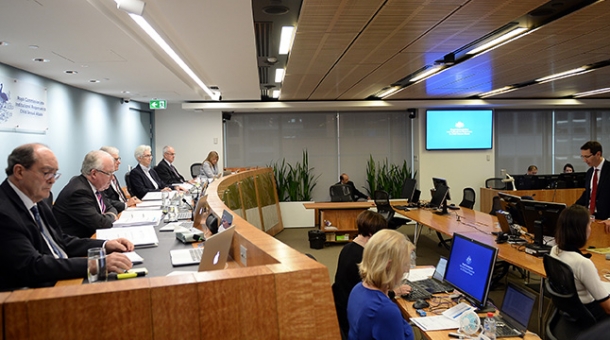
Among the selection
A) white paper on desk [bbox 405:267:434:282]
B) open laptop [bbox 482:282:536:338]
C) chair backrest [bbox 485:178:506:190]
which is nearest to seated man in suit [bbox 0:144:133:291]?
open laptop [bbox 482:282:536:338]

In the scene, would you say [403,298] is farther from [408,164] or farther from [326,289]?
[408,164]

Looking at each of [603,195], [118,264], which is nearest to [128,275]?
[118,264]

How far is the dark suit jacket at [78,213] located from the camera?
3430 millimetres

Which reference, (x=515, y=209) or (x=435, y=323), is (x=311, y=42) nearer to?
(x=515, y=209)

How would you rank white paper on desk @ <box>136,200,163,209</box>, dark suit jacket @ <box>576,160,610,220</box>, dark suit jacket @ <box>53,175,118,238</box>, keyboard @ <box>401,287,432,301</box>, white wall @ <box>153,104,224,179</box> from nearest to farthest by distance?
1. keyboard @ <box>401,287,432,301</box>
2. dark suit jacket @ <box>53,175,118,238</box>
3. white paper on desk @ <box>136,200,163,209</box>
4. dark suit jacket @ <box>576,160,610,220</box>
5. white wall @ <box>153,104,224,179</box>

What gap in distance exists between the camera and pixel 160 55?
5.51 meters

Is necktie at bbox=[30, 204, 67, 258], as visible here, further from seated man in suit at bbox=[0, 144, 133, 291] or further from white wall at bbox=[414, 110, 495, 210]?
white wall at bbox=[414, 110, 495, 210]

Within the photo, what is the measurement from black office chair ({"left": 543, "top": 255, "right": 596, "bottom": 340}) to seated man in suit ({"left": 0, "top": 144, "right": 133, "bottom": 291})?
259 cm

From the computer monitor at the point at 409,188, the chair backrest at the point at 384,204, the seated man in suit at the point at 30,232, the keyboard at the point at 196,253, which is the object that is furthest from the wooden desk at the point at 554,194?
the seated man in suit at the point at 30,232

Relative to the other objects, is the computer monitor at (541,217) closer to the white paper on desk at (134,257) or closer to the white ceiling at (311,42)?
the white ceiling at (311,42)

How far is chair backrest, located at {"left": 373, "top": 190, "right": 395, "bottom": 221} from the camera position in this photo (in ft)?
26.6

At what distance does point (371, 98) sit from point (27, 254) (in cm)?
947

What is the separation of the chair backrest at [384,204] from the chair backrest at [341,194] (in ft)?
3.76

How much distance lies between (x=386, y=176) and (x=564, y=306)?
8828 mm
